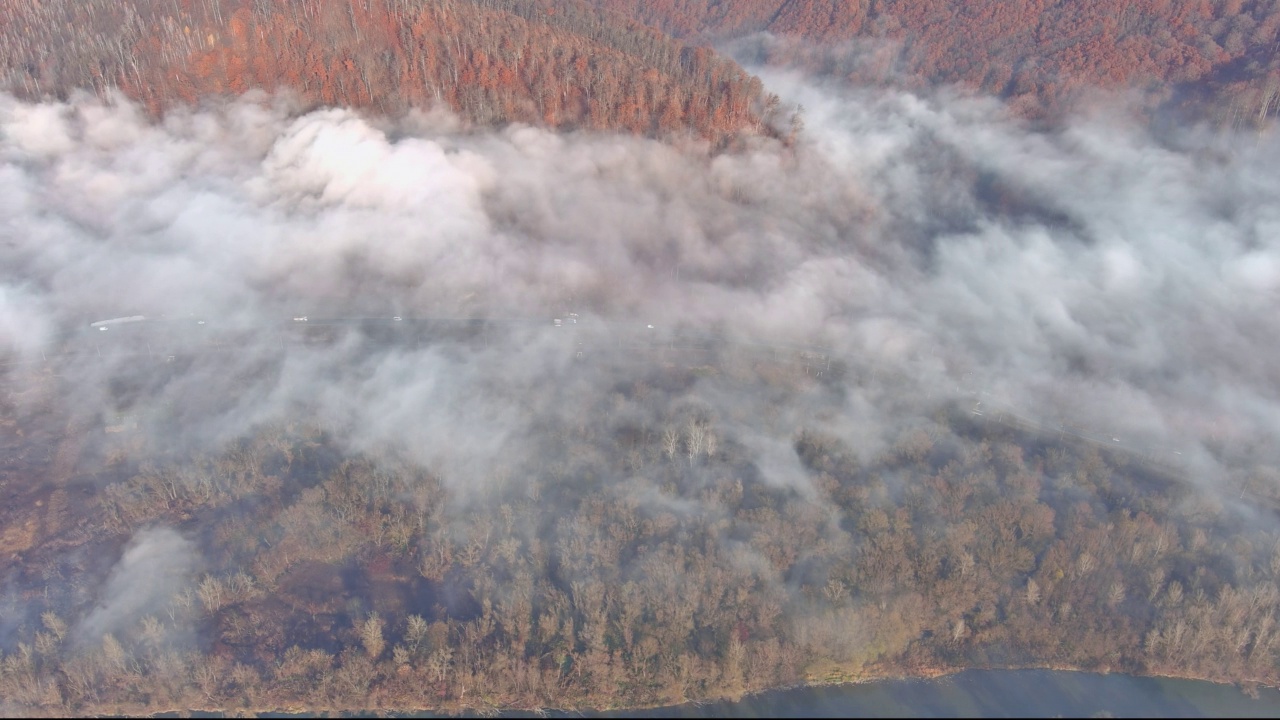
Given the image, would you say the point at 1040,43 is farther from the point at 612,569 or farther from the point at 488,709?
the point at 488,709

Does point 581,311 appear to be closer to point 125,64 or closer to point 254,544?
point 254,544

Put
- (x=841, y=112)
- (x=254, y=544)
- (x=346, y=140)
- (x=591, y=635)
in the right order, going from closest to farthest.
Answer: (x=591, y=635) → (x=254, y=544) → (x=346, y=140) → (x=841, y=112)

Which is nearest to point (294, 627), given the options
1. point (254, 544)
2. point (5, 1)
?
point (254, 544)

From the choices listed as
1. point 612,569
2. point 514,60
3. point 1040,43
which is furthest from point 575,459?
point 1040,43

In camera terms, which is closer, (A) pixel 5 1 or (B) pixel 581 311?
(B) pixel 581 311

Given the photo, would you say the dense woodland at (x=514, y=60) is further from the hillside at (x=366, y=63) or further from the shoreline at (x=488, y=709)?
the shoreline at (x=488, y=709)

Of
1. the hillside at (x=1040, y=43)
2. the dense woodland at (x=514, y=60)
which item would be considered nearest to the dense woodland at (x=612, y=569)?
the dense woodland at (x=514, y=60)

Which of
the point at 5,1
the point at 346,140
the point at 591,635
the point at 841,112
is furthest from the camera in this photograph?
the point at 841,112
